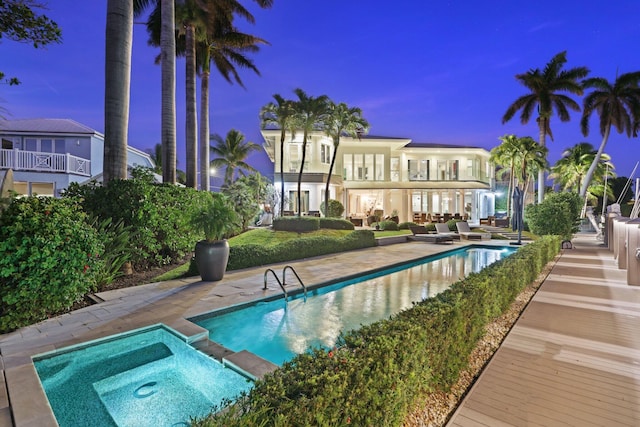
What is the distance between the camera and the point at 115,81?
8453 millimetres

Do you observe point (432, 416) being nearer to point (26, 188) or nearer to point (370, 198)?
point (26, 188)

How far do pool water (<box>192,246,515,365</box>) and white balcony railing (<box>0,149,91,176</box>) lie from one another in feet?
65.4

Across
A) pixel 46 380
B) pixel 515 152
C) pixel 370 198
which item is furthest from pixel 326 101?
pixel 46 380

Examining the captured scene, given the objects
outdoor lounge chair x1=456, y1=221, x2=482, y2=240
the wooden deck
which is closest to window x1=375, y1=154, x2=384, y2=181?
outdoor lounge chair x1=456, y1=221, x2=482, y2=240

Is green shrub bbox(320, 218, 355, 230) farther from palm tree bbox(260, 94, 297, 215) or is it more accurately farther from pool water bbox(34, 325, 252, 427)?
pool water bbox(34, 325, 252, 427)

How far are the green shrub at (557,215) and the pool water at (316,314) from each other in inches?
337

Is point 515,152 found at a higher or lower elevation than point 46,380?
higher

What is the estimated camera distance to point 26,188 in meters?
21.8

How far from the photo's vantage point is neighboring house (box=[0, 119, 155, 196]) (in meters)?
19.7

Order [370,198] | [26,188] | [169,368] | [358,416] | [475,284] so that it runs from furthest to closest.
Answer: [370,198], [26,188], [475,284], [169,368], [358,416]

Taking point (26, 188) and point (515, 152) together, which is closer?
point (26, 188)

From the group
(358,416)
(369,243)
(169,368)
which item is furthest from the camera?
(369,243)

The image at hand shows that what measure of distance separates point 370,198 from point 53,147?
25.8m

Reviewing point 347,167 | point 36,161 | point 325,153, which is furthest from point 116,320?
point 347,167
